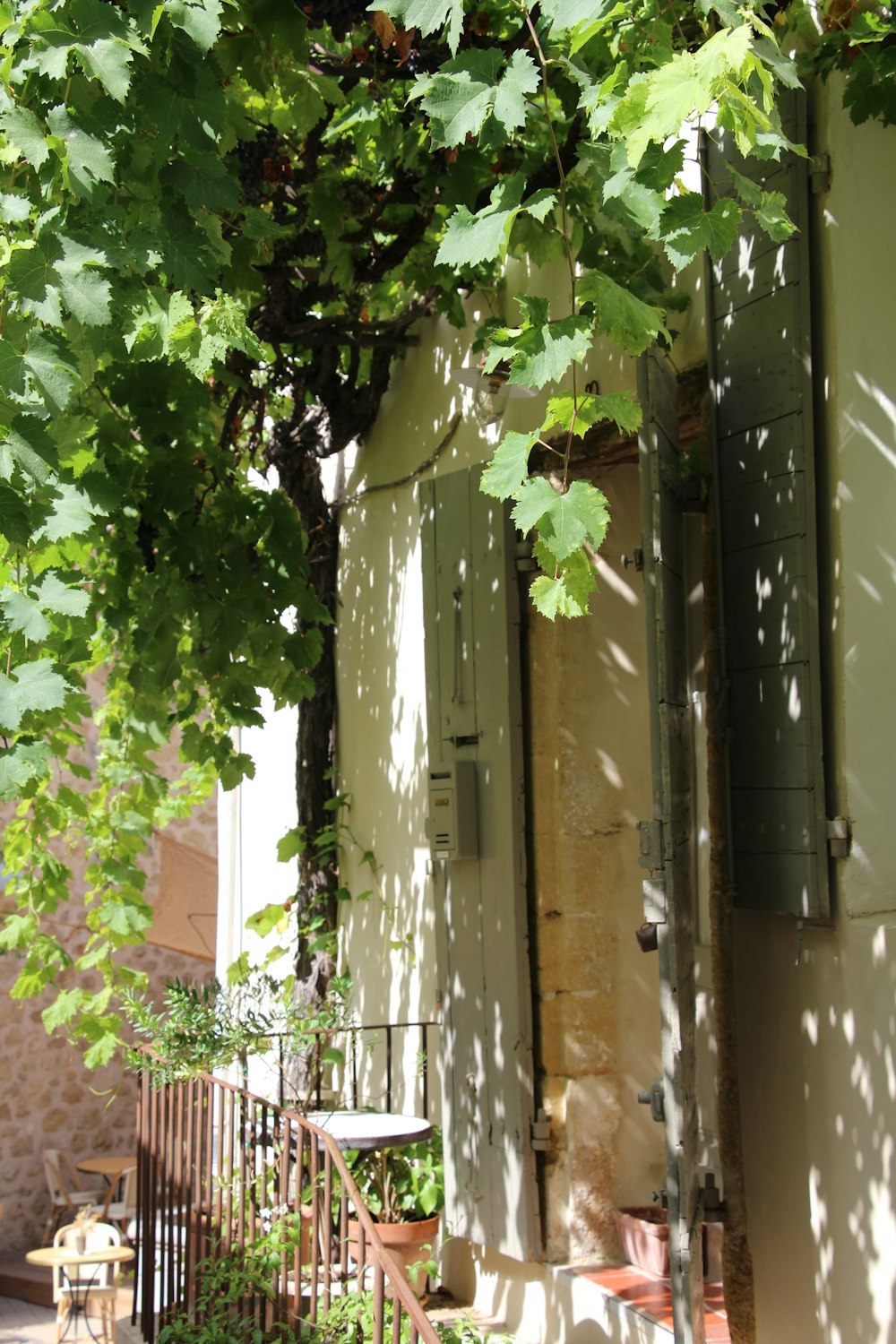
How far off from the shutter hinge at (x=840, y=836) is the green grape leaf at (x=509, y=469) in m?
1.26

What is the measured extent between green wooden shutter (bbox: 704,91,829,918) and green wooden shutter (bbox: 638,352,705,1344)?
15 centimetres

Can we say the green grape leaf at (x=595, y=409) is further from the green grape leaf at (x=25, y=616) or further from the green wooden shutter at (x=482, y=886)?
the green wooden shutter at (x=482, y=886)

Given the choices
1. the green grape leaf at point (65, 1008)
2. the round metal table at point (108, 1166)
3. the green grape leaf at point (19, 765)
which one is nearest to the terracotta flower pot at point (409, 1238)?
the green grape leaf at point (65, 1008)

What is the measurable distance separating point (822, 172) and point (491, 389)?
5.67ft

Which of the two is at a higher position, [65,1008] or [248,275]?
[248,275]

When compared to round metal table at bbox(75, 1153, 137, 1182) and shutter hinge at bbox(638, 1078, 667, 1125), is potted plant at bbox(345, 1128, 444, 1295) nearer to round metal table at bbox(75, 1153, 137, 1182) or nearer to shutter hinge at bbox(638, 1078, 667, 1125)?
shutter hinge at bbox(638, 1078, 667, 1125)

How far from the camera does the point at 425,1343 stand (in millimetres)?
2305

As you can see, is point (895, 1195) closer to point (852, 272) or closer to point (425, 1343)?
point (425, 1343)

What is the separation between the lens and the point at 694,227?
2150mm

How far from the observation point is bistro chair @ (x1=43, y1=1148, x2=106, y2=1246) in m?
10.6

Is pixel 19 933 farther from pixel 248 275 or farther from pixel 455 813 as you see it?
pixel 248 275

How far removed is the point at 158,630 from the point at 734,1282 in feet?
7.54

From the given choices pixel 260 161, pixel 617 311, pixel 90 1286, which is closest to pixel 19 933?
pixel 260 161

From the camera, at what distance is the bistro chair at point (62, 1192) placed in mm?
10578
